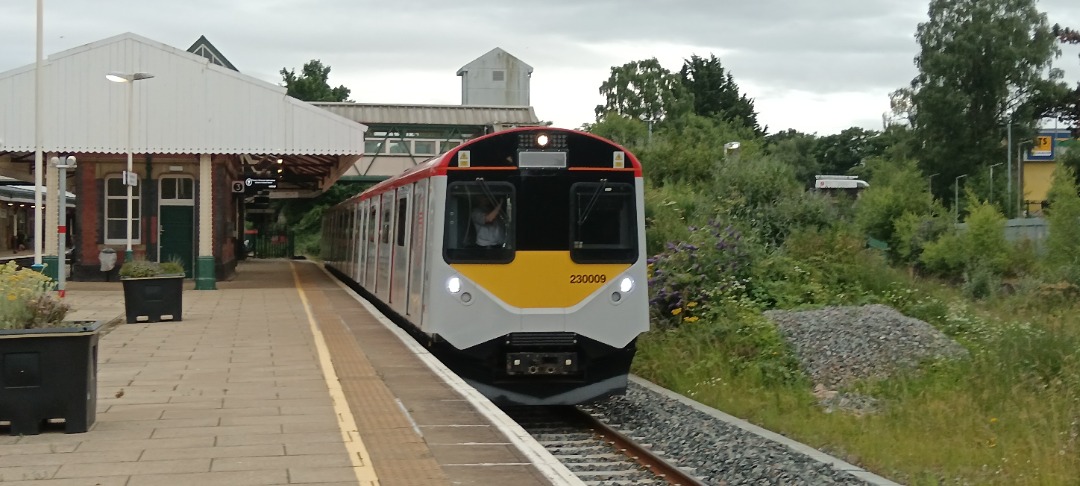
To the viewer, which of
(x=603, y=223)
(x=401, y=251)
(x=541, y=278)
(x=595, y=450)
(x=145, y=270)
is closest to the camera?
(x=595, y=450)

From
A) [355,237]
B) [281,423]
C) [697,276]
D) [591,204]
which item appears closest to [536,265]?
[591,204]

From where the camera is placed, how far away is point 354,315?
18.8 metres

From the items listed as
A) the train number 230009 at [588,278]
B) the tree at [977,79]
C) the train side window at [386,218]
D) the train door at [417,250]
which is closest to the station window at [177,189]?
the train side window at [386,218]

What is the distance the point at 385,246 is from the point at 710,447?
8.08 meters

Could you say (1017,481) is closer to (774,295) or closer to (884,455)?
(884,455)

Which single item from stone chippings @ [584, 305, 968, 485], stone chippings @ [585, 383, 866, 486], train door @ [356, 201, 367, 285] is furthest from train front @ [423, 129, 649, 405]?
train door @ [356, 201, 367, 285]

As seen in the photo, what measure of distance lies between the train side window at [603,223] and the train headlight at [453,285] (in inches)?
48.1

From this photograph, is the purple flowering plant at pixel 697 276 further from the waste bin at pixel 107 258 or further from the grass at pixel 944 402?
the waste bin at pixel 107 258

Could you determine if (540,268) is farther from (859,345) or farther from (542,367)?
(859,345)

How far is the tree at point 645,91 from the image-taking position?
69438mm

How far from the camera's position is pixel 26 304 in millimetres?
8078

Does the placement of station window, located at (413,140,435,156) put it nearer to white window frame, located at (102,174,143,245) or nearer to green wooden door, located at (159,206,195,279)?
green wooden door, located at (159,206,195,279)

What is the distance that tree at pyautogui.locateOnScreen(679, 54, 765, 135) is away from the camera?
7262 centimetres

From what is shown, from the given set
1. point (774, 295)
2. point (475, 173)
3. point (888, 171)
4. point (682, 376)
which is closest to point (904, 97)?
point (888, 171)
